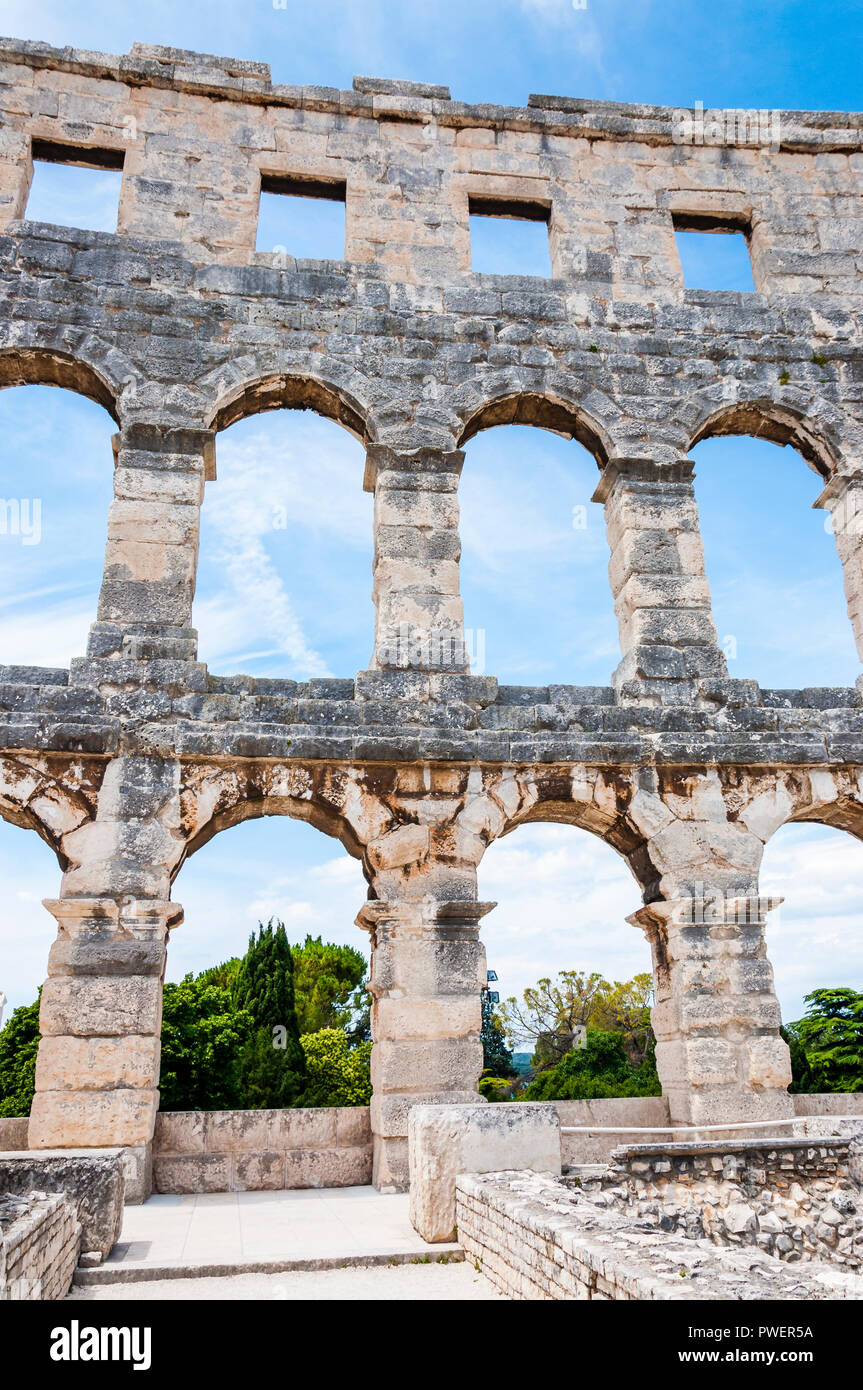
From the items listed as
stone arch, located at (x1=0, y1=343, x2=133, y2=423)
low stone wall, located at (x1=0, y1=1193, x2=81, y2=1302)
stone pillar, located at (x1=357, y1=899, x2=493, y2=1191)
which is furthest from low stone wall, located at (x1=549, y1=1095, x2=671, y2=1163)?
stone arch, located at (x1=0, y1=343, x2=133, y2=423)

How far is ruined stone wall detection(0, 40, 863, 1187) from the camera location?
7.59m

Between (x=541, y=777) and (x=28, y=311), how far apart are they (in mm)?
6505

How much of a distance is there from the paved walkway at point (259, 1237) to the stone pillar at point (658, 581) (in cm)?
483

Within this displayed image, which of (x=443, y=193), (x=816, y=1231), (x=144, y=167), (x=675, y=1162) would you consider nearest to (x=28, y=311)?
(x=144, y=167)

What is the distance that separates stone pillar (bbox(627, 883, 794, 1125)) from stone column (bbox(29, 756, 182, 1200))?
13.3 ft

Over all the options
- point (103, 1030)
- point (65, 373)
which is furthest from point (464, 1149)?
point (65, 373)

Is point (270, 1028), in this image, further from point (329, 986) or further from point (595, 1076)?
point (329, 986)

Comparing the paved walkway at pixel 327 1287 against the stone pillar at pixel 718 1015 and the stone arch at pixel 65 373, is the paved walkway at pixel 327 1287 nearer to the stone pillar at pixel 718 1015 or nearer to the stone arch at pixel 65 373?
the stone pillar at pixel 718 1015

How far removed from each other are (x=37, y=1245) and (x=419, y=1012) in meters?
4.13

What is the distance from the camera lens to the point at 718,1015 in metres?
7.72

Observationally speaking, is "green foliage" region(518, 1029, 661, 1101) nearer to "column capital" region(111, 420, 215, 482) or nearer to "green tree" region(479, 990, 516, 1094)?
"column capital" region(111, 420, 215, 482)
